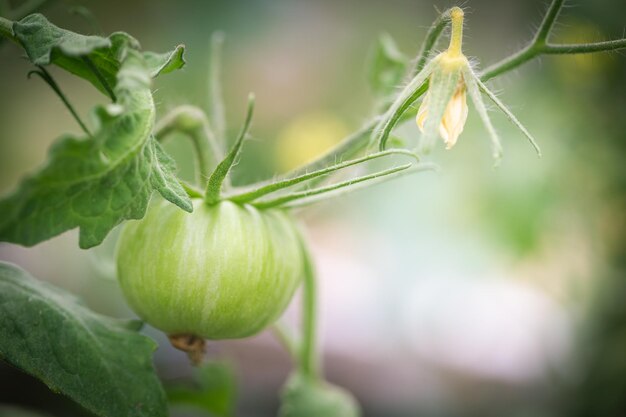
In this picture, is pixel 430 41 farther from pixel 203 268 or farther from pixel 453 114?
pixel 203 268

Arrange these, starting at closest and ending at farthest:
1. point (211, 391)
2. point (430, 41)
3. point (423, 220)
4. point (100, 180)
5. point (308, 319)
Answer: point (100, 180) < point (430, 41) < point (308, 319) < point (211, 391) < point (423, 220)

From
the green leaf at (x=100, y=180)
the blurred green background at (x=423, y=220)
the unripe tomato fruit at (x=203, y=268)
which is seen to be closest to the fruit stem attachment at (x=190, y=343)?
the unripe tomato fruit at (x=203, y=268)

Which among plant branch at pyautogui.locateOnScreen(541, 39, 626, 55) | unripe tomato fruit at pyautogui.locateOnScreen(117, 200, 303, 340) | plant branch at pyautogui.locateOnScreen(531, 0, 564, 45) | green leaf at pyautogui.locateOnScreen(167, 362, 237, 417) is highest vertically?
plant branch at pyautogui.locateOnScreen(531, 0, 564, 45)

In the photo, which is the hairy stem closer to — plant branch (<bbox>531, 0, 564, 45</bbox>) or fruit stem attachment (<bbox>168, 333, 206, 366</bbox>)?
fruit stem attachment (<bbox>168, 333, 206, 366</bbox>)

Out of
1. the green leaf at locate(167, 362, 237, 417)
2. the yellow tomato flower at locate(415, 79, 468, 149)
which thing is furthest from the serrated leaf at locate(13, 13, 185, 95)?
the green leaf at locate(167, 362, 237, 417)

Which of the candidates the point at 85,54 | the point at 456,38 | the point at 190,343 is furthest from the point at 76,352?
the point at 456,38

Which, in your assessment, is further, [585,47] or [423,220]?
[423,220]

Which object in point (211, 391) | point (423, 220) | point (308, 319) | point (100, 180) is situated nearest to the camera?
point (100, 180)
